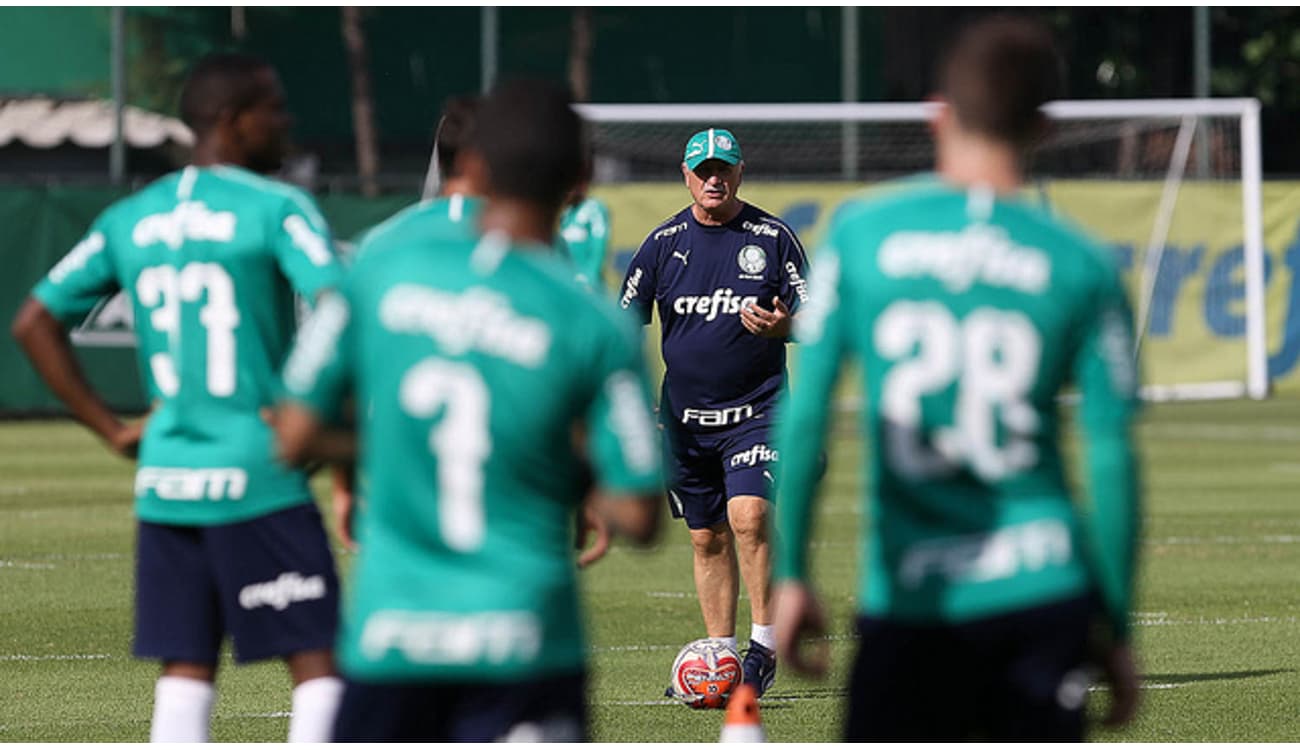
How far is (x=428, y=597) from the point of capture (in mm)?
4691

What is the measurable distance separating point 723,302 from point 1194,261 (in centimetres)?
2059

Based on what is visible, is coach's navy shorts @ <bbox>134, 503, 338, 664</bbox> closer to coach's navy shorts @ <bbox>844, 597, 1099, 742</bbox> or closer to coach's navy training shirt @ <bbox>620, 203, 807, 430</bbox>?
coach's navy shorts @ <bbox>844, 597, 1099, 742</bbox>

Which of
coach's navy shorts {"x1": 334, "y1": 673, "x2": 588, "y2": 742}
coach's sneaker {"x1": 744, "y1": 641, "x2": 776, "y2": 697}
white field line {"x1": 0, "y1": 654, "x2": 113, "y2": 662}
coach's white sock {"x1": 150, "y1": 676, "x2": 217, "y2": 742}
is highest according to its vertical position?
coach's navy shorts {"x1": 334, "y1": 673, "x2": 588, "y2": 742}

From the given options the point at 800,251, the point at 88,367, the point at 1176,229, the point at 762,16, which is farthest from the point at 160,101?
the point at 800,251

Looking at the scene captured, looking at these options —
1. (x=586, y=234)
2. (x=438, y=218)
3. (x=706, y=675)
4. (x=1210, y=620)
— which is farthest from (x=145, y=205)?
(x=586, y=234)

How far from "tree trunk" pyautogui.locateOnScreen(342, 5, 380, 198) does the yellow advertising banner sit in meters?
11.0

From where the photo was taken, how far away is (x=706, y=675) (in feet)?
33.8

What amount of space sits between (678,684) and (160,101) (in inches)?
1213

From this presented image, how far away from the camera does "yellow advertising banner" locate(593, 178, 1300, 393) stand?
30.6m

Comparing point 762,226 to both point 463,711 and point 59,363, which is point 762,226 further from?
point 463,711

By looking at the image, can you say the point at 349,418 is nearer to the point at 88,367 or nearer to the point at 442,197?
the point at 442,197

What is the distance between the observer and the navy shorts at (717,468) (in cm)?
1080

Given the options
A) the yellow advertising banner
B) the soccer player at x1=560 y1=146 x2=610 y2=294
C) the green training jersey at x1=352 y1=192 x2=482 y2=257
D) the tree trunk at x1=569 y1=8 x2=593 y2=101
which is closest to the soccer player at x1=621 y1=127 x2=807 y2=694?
the green training jersey at x1=352 y1=192 x2=482 y2=257

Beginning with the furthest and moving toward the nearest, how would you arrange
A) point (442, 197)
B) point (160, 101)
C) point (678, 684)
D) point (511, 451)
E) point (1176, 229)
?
point (160, 101), point (1176, 229), point (678, 684), point (442, 197), point (511, 451)
